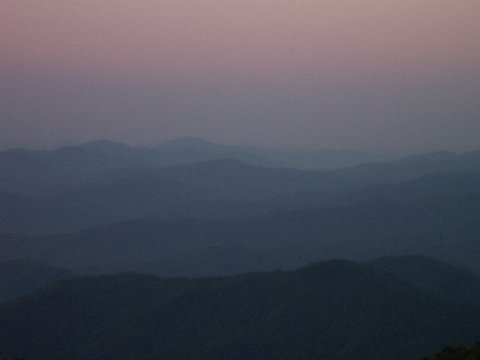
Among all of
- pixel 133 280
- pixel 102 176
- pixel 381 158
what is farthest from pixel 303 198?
pixel 381 158

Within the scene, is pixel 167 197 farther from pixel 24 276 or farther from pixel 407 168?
pixel 24 276

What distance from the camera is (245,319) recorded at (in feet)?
Answer: 88.3

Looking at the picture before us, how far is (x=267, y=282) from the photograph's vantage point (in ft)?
95.9

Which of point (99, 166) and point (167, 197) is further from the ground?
point (99, 166)

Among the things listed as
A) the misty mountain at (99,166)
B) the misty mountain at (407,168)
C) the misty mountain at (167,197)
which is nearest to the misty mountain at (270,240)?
the misty mountain at (167,197)

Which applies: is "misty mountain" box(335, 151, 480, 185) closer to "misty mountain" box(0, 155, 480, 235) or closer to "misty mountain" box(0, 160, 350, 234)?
"misty mountain" box(0, 155, 480, 235)

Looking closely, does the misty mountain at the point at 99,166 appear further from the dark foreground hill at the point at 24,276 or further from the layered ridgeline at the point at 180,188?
the dark foreground hill at the point at 24,276

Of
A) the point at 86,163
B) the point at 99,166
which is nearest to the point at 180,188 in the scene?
→ the point at 99,166

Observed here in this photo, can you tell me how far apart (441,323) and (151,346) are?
446 inches

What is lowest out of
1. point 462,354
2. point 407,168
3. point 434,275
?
point 434,275

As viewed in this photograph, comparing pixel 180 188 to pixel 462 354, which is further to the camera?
pixel 180 188

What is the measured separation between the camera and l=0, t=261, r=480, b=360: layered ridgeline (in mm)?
24281

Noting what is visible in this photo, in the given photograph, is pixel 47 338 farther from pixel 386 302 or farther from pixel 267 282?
pixel 386 302

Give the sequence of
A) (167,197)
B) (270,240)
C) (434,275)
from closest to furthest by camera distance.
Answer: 1. (434,275)
2. (270,240)
3. (167,197)
